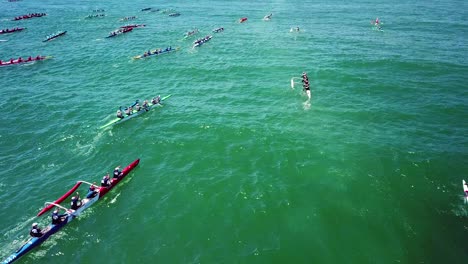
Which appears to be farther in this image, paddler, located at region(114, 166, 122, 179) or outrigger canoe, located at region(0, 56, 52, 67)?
outrigger canoe, located at region(0, 56, 52, 67)

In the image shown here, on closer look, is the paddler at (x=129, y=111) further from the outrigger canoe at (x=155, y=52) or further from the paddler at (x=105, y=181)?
the outrigger canoe at (x=155, y=52)

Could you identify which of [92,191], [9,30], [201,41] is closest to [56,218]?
[92,191]

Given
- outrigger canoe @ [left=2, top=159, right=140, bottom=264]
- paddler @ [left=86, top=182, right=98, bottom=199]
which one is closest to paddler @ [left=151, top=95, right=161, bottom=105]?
outrigger canoe @ [left=2, top=159, right=140, bottom=264]

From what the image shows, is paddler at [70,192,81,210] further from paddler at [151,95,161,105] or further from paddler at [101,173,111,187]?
paddler at [151,95,161,105]

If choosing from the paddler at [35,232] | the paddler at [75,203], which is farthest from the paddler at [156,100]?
the paddler at [35,232]

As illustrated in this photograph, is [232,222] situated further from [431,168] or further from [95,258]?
[431,168]

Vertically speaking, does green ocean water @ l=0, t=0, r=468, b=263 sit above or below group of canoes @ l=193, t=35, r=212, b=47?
below

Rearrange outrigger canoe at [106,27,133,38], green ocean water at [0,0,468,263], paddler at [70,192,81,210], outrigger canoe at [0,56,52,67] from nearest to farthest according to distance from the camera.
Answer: green ocean water at [0,0,468,263]
paddler at [70,192,81,210]
outrigger canoe at [0,56,52,67]
outrigger canoe at [106,27,133,38]

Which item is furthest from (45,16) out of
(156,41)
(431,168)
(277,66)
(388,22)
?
(431,168)

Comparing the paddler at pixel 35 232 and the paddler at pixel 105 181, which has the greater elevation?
→ the paddler at pixel 105 181
